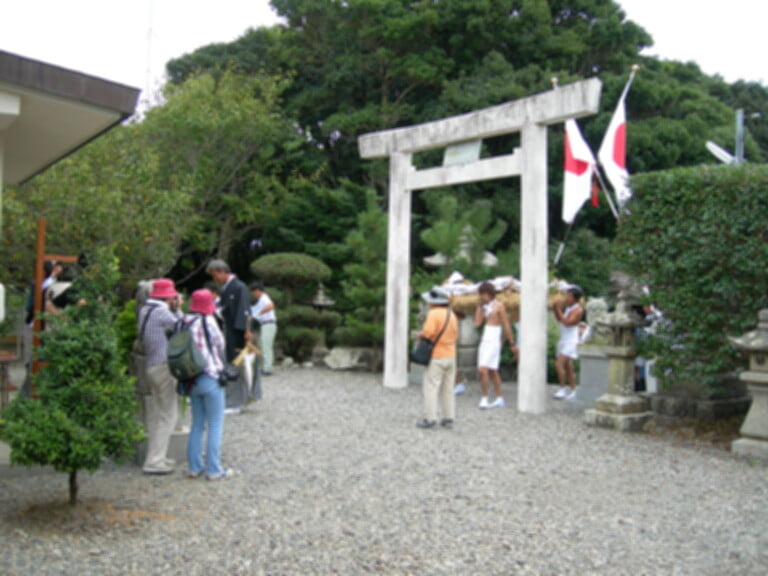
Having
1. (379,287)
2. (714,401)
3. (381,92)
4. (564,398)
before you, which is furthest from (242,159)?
(714,401)

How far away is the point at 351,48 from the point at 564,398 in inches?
532

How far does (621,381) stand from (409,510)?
169 inches

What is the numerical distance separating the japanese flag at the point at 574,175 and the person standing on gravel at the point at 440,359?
5.35 m

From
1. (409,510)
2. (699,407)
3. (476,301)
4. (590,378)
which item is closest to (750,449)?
(699,407)

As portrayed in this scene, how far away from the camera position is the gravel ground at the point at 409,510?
4211 mm

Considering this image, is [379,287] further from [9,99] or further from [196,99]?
[9,99]

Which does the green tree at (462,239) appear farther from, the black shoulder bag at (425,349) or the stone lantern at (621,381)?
the black shoulder bag at (425,349)

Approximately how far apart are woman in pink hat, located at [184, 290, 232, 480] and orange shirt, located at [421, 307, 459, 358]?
2737 mm

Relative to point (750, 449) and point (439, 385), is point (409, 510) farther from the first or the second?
point (750, 449)

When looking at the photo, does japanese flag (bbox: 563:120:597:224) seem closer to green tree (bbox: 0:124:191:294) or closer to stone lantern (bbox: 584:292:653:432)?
stone lantern (bbox: 584:292:653:432)

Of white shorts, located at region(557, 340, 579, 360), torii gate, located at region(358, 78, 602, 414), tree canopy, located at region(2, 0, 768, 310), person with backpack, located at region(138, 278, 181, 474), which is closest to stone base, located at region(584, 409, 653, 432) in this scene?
torii gate, located at region(358, 78, 602, 414)

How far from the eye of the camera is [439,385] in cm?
821

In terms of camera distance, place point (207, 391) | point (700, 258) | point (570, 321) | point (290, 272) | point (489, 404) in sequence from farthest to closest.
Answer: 1. point (290, 272)
2. point (570, 321)
3. point (489, 404)
4. point (700, 258)
5. point (207, 391)

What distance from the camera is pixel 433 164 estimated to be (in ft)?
64.4
